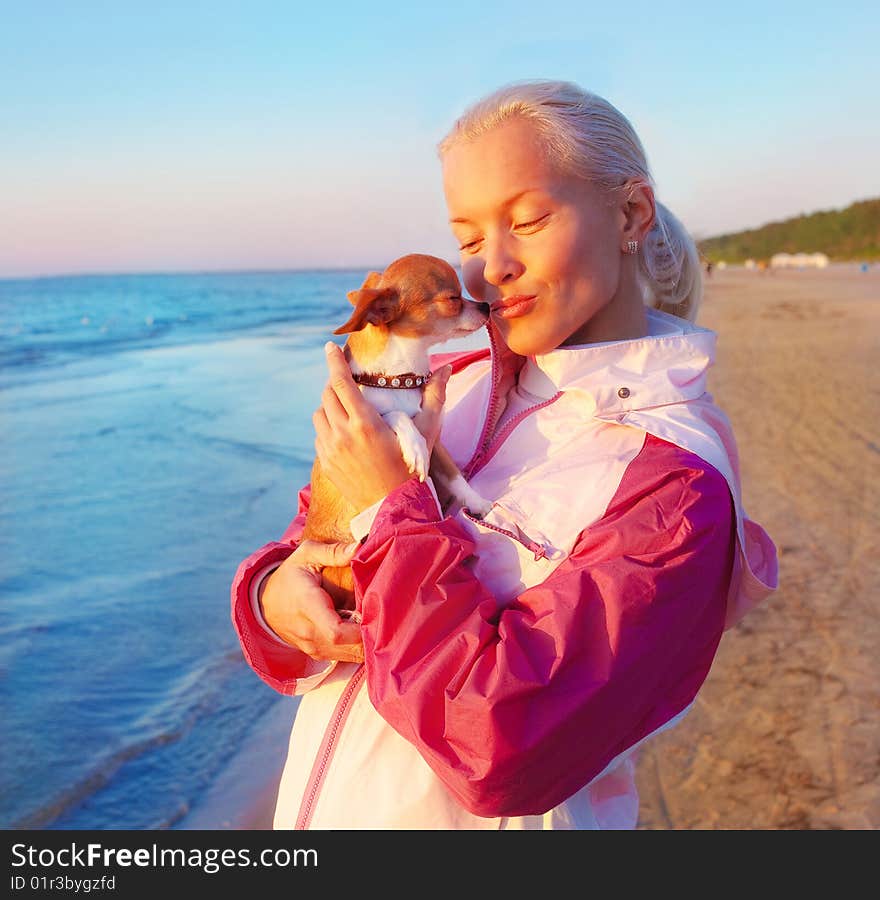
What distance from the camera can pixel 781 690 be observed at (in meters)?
4.99

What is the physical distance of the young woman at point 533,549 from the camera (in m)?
1.66

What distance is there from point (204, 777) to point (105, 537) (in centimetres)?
363

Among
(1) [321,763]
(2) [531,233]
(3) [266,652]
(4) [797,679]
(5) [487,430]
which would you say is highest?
(2) [531,233]

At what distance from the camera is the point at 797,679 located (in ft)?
16.7

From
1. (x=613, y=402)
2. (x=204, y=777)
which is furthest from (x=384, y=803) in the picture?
(x=204, y=777)

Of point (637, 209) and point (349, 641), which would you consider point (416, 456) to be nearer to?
point (349, 641)

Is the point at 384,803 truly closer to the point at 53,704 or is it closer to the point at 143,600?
the point at 53,704

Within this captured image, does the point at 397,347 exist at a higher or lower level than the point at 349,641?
higher

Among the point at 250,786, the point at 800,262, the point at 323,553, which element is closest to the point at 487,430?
the point at 323,553

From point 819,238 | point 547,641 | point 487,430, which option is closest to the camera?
point 547,641

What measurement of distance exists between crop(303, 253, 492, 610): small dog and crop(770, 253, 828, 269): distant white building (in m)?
70.1

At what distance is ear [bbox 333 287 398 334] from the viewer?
2.32m

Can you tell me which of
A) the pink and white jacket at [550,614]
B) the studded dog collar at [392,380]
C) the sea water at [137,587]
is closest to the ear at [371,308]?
the studded dog collar at [392,380]

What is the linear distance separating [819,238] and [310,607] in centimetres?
8698
